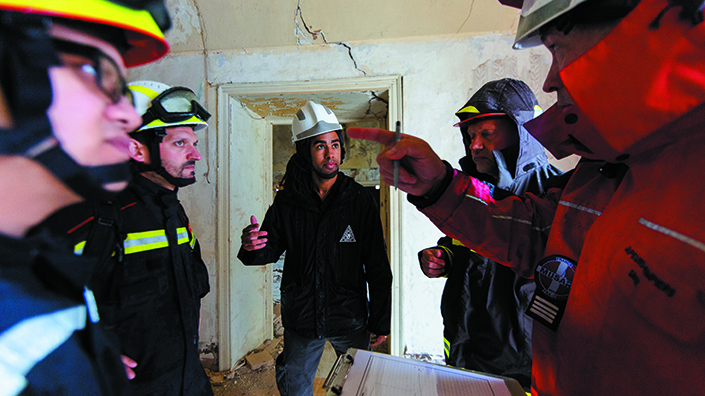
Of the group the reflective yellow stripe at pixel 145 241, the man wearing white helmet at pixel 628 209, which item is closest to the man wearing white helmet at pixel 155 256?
the reflective yellow stripe at pixel 145 241

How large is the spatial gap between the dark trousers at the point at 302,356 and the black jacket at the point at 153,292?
51 centimetres

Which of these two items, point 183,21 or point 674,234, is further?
point 183,21

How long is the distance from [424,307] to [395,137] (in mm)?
1865

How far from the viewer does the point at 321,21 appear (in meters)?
2.16

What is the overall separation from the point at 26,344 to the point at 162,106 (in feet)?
5.40

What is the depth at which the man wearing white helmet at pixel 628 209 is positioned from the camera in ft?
1.21

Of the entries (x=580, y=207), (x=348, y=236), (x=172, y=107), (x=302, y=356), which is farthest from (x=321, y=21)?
(x=302, y=356)

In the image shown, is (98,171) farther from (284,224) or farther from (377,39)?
(377,39)

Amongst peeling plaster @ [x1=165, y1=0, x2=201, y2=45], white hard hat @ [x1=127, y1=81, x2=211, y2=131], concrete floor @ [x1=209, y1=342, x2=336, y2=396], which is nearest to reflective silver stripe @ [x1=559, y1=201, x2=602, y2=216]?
white hard hat @ [x1=127, y1=81, x2=211, y2=131]

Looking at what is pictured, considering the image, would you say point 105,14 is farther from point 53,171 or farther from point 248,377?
point 248,377

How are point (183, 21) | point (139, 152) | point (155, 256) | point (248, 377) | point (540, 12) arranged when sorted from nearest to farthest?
point (540, 12) < point (155, 256) < point (139, 152) < point (183, 21) < point (248, 377)

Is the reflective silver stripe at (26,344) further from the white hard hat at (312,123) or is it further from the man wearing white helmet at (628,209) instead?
the white hard hat at (312,123)

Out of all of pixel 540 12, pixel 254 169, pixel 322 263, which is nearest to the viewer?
pixel 540 12

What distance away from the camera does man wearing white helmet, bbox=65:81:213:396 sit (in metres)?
1.17
